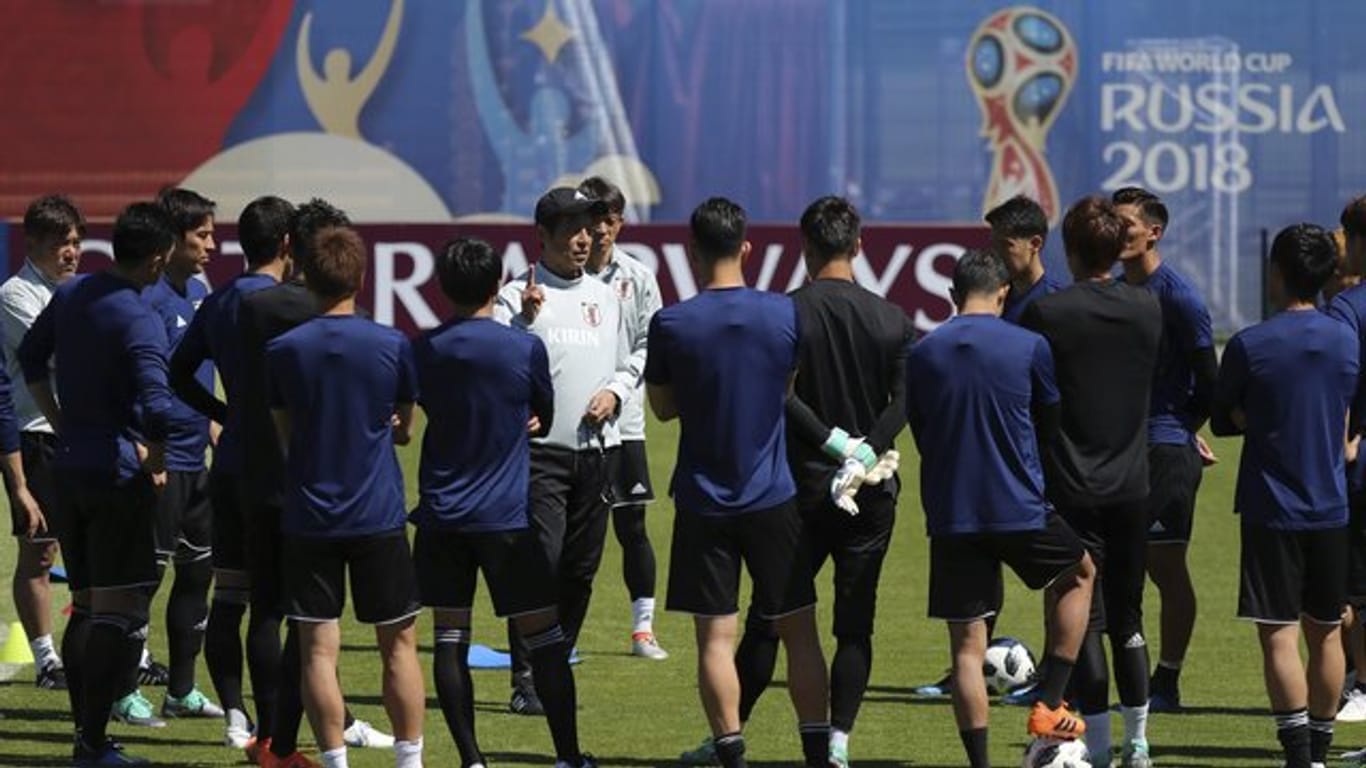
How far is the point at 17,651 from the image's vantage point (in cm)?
Result: 1332

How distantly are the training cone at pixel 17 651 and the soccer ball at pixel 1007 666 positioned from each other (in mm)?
4505

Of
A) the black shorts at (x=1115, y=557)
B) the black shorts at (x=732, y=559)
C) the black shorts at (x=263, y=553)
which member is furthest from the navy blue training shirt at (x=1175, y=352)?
the black shorts at (x=263, y=553)

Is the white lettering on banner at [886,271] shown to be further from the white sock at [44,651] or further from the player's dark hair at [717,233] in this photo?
the player's dark hair at [717,233]

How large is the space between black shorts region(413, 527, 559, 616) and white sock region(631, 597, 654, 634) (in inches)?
148

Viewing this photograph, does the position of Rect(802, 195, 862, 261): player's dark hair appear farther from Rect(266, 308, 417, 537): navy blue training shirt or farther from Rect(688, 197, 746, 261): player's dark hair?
Rect(266, 308, 417, 537): navy blue training shirt

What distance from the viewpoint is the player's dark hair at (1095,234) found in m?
10.3

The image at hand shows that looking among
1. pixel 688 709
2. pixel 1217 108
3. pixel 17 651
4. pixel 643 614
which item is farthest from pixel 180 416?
pixel 1217 108

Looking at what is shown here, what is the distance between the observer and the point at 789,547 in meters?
10.1

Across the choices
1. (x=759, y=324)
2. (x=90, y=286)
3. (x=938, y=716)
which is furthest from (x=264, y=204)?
(x=938, y=716)

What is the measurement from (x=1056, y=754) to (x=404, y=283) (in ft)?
55.4

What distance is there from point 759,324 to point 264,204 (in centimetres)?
208

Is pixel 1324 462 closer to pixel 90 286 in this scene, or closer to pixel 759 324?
pixel 759 324

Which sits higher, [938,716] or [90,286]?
[90,286]

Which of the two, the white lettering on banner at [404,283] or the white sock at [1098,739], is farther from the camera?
the white lettering on banner at [404,283]
